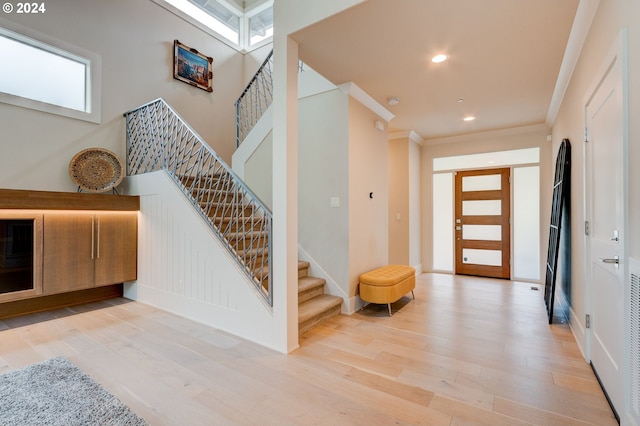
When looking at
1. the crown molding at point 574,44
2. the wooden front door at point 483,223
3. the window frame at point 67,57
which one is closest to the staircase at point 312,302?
the crown molding at point 574,44

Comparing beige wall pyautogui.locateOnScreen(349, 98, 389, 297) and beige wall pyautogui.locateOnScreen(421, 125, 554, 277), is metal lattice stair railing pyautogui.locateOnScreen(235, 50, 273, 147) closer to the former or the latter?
beige wall pyautogui.locateOnScreen(349, 98, 389, 297)

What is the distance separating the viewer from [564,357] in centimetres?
250

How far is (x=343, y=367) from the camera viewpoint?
2328mm

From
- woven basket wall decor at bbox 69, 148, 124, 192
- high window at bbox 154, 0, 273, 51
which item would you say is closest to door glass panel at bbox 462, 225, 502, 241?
high window at bbox 154, 0, 273, 51

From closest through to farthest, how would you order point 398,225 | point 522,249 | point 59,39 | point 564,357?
point 564,357
point 59,39
point 522,249
point 398,225

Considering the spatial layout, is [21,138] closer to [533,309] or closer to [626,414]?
[626,414]

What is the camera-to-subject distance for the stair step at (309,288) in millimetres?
3398

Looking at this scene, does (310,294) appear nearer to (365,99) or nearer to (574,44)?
(365,99)

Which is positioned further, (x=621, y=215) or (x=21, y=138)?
(x=21, y=138)

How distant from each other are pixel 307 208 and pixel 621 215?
2913 mm

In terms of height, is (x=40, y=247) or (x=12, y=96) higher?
(x=12, y=96)

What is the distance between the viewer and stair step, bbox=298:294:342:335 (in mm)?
3023

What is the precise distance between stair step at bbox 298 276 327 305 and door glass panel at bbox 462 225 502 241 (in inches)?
139

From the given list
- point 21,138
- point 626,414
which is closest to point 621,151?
point 626,414
